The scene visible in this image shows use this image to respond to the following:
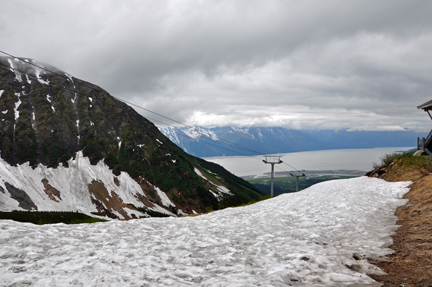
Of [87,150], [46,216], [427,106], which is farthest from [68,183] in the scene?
[427,106]

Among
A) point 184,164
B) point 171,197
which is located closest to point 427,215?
point 171,197

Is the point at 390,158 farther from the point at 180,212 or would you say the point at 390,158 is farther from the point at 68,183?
the point at 68,183

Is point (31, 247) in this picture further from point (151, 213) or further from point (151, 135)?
point (151, 135)

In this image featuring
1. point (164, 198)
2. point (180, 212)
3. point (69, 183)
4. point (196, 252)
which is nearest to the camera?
point (196, 252)

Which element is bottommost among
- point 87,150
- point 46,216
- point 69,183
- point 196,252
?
point 46,216

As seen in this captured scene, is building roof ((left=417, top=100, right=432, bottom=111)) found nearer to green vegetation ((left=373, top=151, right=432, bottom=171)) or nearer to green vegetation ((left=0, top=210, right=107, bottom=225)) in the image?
green vegetation ((left=373, top=151, right=432, bottom=171))

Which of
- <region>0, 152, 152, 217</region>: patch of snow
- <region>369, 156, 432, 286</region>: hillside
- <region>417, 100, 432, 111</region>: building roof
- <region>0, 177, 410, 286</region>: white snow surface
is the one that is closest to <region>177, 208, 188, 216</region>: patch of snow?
<region>0, 152, 152, 217</region>: patch of snow

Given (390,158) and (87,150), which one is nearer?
(390,158)

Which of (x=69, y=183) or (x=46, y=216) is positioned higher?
(x=69, y=183)

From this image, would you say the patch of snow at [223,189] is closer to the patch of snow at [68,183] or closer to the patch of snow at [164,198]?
the patch of snow at [164,198]
